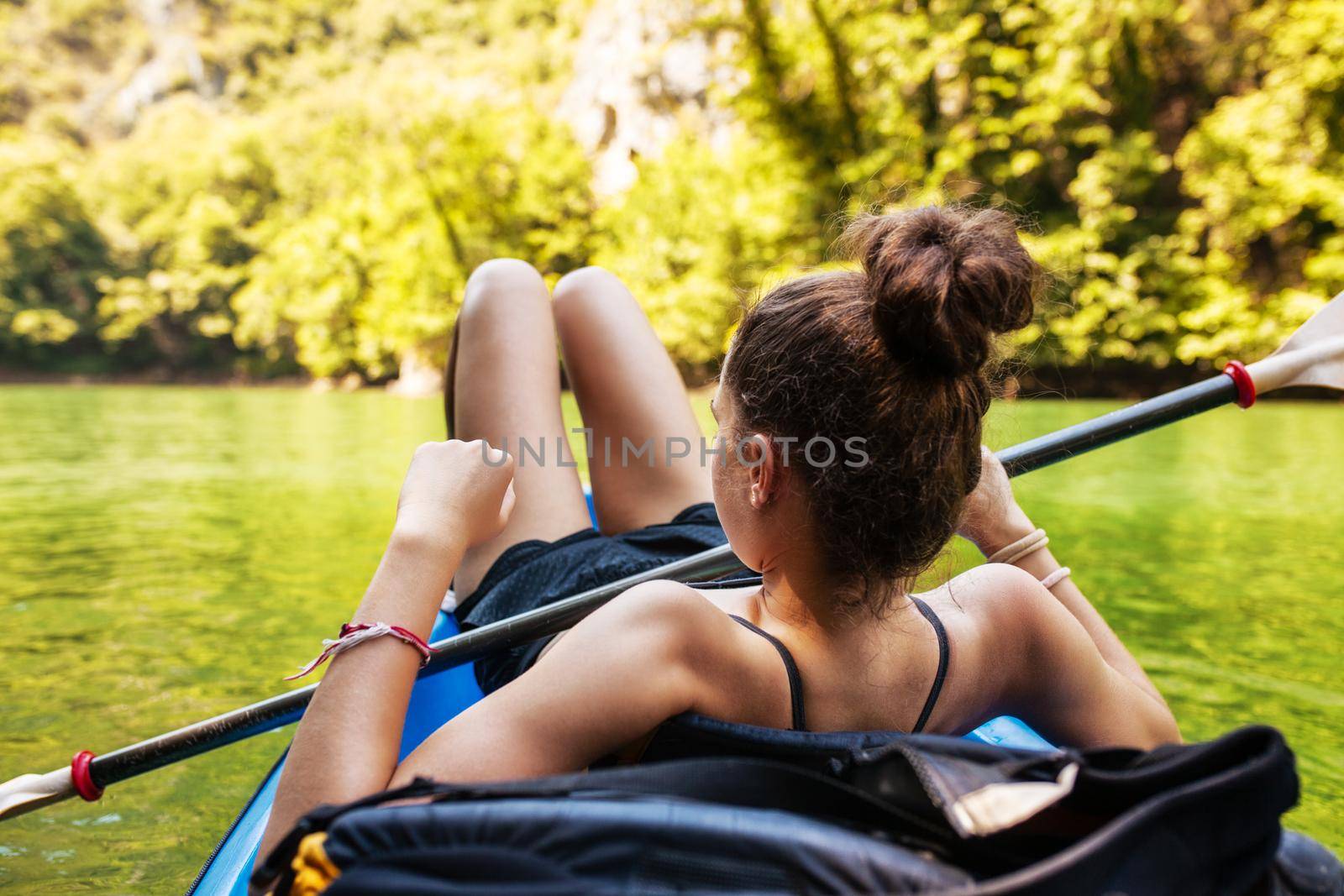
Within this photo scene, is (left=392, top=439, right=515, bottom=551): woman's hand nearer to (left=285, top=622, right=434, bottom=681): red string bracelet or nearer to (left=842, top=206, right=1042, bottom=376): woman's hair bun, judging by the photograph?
(left=285, top=622, right=434, bottom=681): red string bracelet

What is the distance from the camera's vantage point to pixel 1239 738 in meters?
0.57

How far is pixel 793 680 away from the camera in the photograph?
0.82 meters

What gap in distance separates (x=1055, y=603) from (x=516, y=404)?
83cm

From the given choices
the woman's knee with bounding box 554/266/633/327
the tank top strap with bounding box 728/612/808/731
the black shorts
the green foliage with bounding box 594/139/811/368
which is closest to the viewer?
the tank top strap with bounding box 728/612/808/731

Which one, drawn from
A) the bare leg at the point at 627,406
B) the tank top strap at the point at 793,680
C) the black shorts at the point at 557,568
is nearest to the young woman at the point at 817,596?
the tank top strap at the point at 793,680

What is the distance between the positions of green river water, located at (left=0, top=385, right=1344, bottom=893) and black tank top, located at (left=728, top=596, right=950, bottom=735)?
0.26m

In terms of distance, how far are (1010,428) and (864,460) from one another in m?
0.46

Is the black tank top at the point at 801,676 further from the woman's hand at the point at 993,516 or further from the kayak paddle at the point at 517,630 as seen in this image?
the kayak paddle at the point at 517,630

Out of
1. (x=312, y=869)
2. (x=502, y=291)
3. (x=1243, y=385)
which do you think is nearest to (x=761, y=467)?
(x=312, y=869)

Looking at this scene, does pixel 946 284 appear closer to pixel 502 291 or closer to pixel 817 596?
pixel 817 596

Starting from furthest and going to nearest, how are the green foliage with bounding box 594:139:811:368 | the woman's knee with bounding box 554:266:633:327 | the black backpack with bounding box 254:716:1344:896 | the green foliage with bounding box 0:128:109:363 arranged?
the green foliage with bounding box 0:128:109:363, the green foliage with bounding box 594:139:811:368, the woman's knee with bounding box 554:266:633:327, the black backpack with bounding box 254:716:1344:896

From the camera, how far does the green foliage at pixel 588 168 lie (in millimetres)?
11852

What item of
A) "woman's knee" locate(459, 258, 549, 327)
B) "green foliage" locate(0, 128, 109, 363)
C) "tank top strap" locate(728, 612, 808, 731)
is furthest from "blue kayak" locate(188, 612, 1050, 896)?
"green foliage" locate(0, 128, 109, 363)

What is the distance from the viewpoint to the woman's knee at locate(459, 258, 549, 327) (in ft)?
4.79
